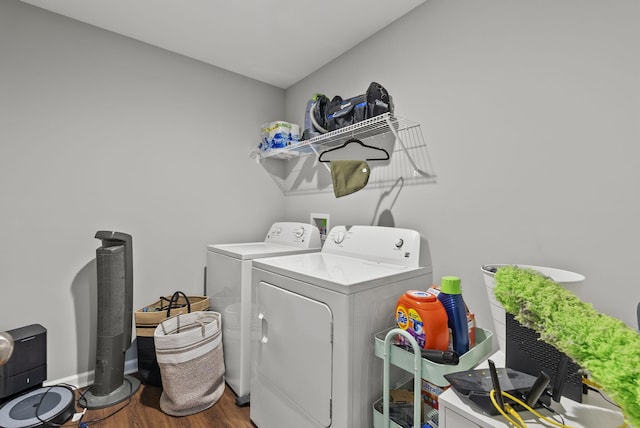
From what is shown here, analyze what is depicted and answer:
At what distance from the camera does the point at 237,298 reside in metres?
1.88

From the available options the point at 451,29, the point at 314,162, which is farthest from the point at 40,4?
the point at 451,29

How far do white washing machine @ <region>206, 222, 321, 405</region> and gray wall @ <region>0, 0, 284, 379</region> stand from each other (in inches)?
15.1

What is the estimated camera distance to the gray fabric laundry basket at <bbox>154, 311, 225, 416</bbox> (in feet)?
5.67

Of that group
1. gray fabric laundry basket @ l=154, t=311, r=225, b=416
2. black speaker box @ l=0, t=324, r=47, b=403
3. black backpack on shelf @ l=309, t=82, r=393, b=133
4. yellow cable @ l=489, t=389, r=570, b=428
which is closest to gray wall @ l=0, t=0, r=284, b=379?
black speaker box @ l=0, t=324, r=47, b=403

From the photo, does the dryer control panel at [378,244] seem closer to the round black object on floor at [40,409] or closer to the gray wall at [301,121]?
the gray wall at [301,121]

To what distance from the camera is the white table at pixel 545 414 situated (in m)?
0.75

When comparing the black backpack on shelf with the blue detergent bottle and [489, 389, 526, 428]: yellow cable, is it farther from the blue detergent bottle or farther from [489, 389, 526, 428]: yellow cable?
[489, 389, 526, 428]: yellow cable

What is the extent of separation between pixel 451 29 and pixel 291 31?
104 centimetres

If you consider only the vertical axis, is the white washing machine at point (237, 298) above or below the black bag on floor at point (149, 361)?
above

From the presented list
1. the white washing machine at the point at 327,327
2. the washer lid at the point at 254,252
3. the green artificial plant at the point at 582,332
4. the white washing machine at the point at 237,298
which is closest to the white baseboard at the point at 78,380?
the white washing machine at the point at 237,298

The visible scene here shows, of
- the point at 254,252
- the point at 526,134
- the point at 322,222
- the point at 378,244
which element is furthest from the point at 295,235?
the point at 526,134

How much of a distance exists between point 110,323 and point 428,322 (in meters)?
1.93

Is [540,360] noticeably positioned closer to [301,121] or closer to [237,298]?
[237,298]

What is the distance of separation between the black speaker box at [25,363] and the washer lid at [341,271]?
4.59ft
